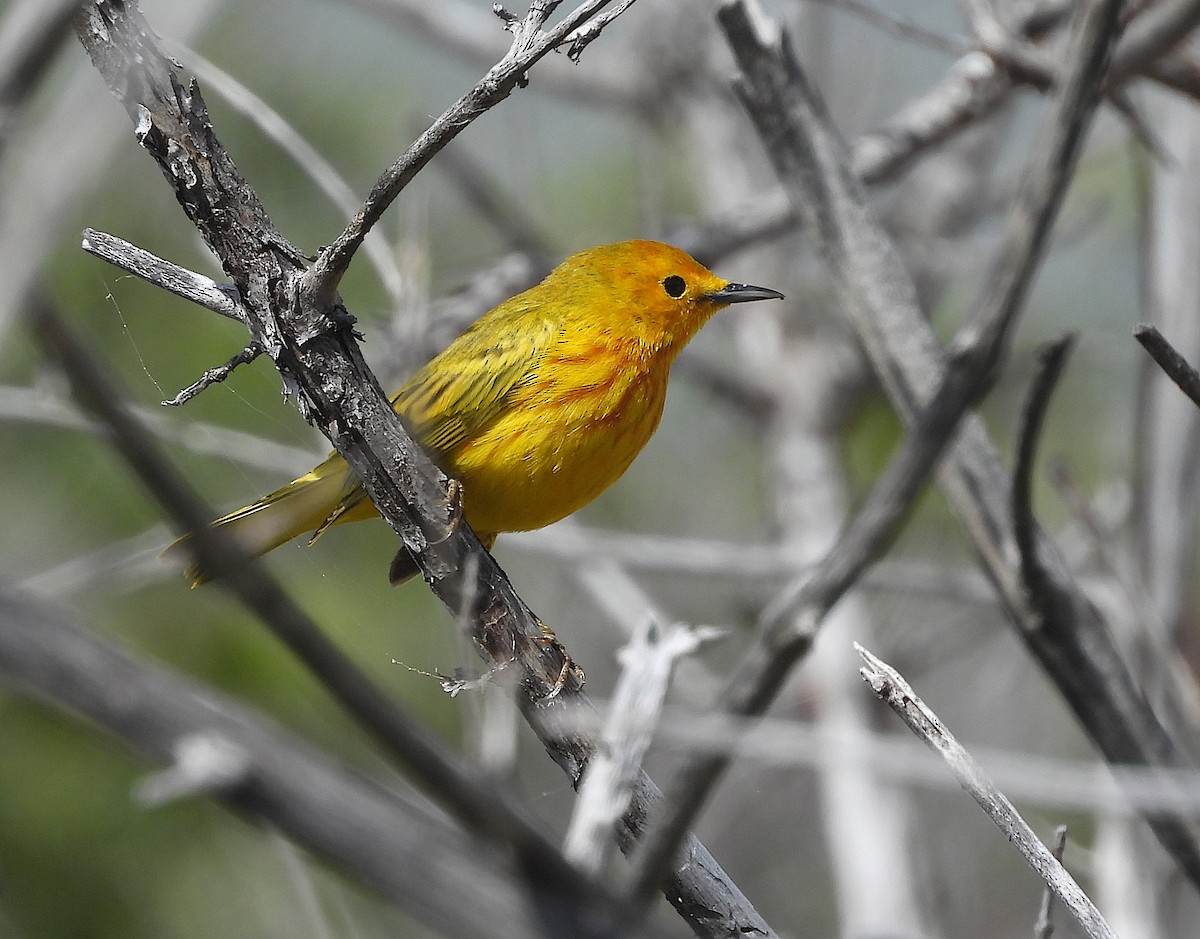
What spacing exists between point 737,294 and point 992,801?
109 inches

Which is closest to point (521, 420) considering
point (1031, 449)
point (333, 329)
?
point (333, 329)

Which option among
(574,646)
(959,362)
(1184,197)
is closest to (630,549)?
(574,646)

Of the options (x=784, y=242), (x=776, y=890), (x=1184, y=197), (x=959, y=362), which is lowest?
(x=959, y=362)

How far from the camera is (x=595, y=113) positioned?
8539mm

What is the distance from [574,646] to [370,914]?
233cm

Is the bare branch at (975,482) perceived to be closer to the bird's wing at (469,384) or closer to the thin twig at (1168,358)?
the thin twig at (1168,358)

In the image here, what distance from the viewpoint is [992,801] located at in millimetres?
2105

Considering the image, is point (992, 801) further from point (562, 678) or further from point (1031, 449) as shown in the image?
point (562, 678)

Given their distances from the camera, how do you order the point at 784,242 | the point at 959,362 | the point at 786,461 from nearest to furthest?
1. the point at 959,362
2. the point at 786,461
3. the point at 784,242

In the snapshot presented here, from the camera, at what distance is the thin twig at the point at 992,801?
6.79 feet

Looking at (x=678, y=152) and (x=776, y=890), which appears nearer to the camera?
(x=776, y=890)

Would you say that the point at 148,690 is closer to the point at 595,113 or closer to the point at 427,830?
the point at 427,830

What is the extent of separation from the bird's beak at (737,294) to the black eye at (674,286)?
92mm

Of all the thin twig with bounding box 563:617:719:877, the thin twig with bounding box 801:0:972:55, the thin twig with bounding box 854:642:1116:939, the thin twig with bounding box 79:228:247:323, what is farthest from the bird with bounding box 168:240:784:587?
the thin twig with bounding box 563:617:719:877
